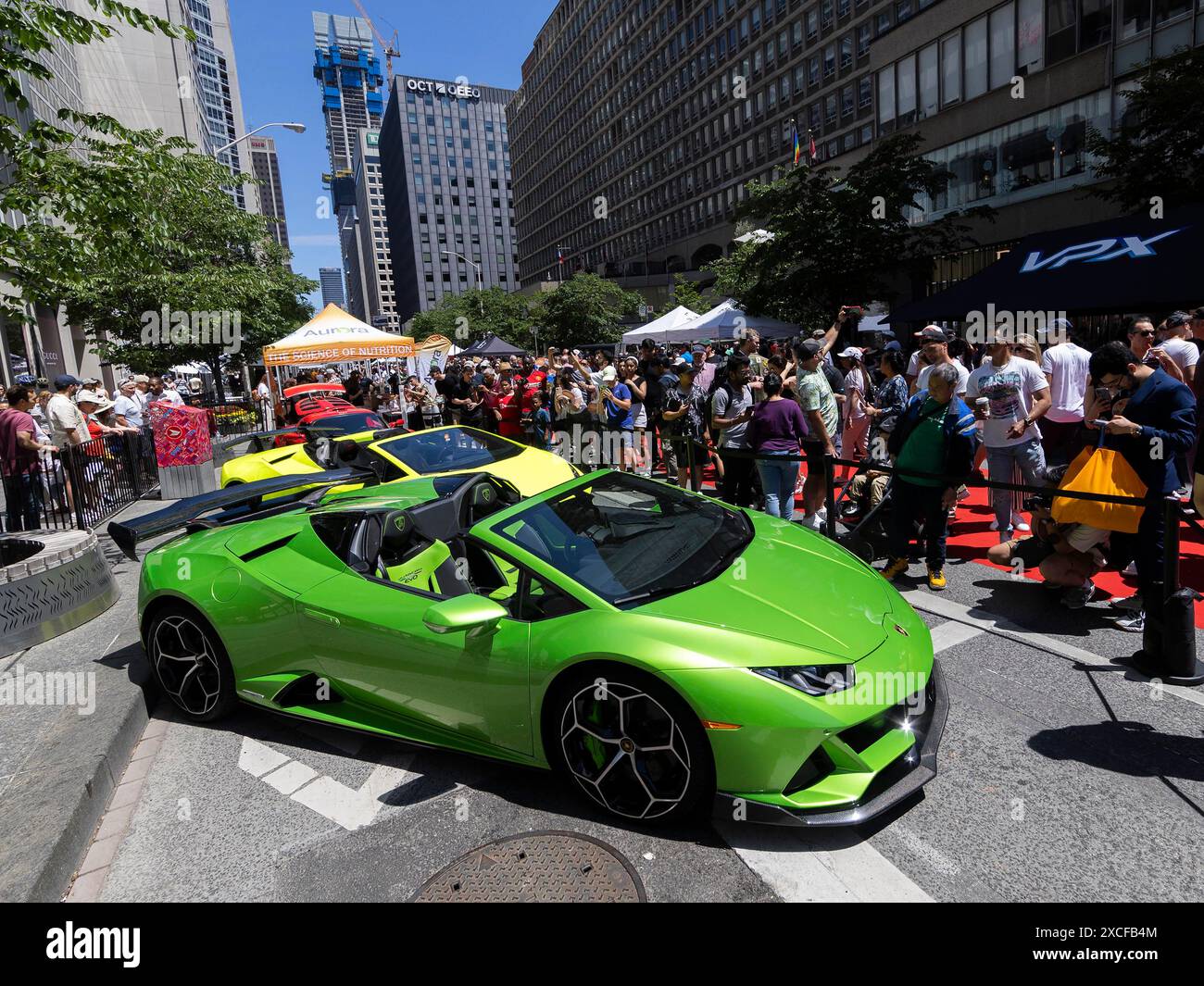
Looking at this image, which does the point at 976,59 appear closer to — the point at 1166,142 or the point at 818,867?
the point at 1166,142

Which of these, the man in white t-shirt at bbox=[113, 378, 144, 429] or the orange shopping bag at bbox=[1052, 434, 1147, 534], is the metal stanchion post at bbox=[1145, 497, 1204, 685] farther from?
the man in white t-shirt at bbox=[113, 378, 144, 429]

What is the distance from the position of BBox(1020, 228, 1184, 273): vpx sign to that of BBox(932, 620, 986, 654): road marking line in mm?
8028

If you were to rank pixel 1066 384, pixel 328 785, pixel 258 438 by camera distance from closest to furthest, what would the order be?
pixel 328 785 < pixel 1066 384 < pixel 258 438

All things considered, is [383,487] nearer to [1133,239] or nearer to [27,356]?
[1133,239]

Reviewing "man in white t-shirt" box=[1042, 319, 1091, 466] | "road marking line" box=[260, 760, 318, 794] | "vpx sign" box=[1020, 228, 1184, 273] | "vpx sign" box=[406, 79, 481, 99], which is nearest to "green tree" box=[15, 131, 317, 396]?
"road marking line" box=[260, 760, 318, 794]

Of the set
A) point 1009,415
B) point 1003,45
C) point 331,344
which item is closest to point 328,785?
point 1009,415

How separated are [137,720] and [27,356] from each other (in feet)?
106

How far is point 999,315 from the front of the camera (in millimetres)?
11086

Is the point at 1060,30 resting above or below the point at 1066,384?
above

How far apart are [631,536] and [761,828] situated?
5.01ft

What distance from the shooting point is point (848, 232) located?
67.3 ft

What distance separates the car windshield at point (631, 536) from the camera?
340 cm

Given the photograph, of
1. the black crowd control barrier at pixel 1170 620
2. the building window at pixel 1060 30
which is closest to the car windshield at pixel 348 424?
the black crowd control barrier at pixel 1170 620

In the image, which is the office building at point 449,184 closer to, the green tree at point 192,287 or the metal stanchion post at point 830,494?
the green tree at point 192,287
